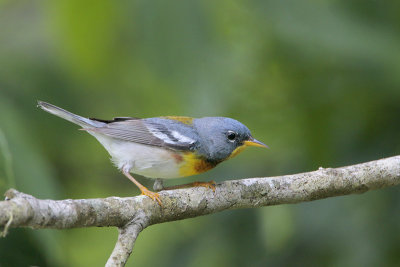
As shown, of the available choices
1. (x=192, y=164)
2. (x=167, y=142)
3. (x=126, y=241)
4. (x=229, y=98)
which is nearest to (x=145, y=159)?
(x=167, y=142)

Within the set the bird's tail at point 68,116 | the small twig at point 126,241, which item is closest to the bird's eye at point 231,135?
the bird's tail at point 68,116

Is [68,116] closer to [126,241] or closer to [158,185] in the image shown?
[158,185]

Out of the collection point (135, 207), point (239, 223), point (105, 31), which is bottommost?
point (135, 207)

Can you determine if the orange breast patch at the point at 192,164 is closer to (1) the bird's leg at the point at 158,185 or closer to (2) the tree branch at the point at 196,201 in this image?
(1) the bird's leg at the point at 158,185

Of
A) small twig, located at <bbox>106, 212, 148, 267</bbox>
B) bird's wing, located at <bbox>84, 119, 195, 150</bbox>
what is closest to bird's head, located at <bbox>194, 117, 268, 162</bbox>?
bird's wing, located at <bbox>84, 119, 195, 150</bbox>

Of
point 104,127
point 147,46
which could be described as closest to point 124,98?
point 104,127

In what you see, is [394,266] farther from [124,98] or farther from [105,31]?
[124,98]

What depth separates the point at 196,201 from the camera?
361 cm

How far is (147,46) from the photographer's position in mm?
3900

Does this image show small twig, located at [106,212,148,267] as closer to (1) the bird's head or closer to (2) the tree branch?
(2) the tree branch

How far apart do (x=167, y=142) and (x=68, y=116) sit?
36.0 inches

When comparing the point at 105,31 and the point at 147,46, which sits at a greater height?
the point at 105,31

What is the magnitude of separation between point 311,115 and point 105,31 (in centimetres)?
216

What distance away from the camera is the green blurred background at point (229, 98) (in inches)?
151
